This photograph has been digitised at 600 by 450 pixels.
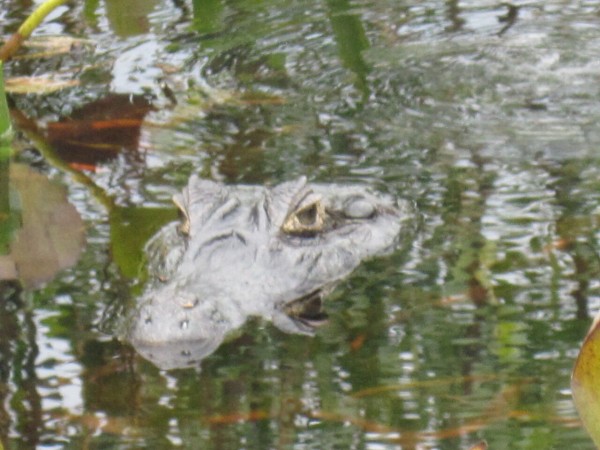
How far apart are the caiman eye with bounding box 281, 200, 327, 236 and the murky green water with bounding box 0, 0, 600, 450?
0.75 feet

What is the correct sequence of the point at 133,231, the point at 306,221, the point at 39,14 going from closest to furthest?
the point at 306,221
the point at 133,231
the point at 39,14

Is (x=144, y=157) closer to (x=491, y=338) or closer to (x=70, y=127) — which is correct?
(x=70, y=127)

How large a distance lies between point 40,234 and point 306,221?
3.25 feet

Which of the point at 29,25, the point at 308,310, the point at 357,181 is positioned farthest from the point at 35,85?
the point at 308,310

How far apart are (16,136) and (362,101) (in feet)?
4.95

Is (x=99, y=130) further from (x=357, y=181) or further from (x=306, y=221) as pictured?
(x=306, y=221)

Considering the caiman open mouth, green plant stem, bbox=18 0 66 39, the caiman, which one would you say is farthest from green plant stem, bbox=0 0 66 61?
the caiman open mouth

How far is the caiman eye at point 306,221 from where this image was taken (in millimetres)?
4160

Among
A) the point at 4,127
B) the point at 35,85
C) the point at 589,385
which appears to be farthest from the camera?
the point at 35,85

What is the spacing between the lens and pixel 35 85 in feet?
20.1

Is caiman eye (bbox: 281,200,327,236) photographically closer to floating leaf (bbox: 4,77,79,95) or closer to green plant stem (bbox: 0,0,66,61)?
green plant stem (bbox: 0,0,66,61)

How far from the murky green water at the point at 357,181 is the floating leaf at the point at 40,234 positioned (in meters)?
0.06

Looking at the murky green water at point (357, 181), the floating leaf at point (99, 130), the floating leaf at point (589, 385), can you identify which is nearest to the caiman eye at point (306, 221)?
the murky green water at point (357, 181)

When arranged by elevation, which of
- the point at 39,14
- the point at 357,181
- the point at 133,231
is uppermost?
the point at 39,14
